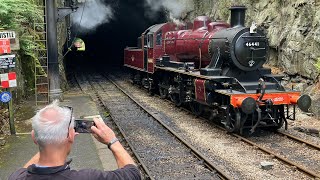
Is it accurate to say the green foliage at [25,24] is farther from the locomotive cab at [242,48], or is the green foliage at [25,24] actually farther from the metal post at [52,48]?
the locomotive cab at [242,48]

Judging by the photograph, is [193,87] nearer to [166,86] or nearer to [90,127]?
[166,86]

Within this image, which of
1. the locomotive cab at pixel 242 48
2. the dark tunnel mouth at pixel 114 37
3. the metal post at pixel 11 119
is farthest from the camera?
the dark tunnel mouth at pixel 114 37

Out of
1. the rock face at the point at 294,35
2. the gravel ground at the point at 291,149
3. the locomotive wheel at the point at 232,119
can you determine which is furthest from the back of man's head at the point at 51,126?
the rock face at the point at 294,35

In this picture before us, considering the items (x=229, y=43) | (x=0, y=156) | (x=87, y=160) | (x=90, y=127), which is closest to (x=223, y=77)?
(x=229, y=43)

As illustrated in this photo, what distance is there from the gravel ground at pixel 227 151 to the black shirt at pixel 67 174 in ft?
15.2

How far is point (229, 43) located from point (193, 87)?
225 centimetres

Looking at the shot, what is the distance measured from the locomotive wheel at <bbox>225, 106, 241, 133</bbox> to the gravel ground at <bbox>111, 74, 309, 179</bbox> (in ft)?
0.79

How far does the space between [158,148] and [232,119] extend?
7.11ft

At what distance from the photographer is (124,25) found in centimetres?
3619

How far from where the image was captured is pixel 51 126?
233 cm

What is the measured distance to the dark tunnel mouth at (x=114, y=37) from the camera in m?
29.6

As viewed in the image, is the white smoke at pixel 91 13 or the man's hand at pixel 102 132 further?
the white smoke at pixel 91 13

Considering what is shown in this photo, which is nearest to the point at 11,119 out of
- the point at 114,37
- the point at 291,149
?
the point at 291,149

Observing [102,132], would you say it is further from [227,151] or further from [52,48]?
[52,48]
